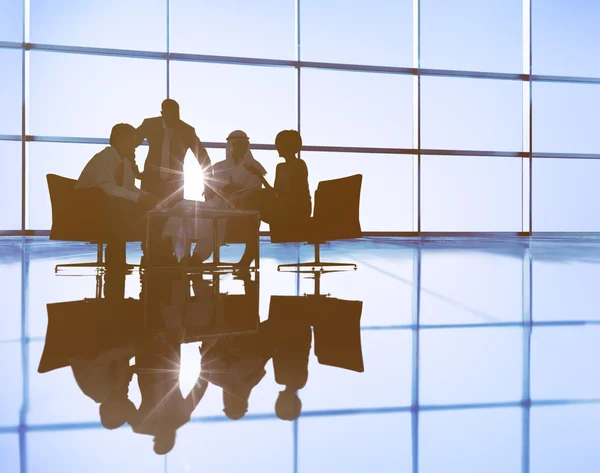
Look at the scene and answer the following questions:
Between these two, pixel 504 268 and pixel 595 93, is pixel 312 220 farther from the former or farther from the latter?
pixel 595 93

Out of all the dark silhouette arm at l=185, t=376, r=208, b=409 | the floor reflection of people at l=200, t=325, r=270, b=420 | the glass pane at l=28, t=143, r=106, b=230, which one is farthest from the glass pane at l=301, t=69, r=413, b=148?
the dark silhouette arm at l=185, t=376, r=208, b=409

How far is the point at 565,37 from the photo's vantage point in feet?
31.9

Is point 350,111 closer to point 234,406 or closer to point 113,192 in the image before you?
point 113,192

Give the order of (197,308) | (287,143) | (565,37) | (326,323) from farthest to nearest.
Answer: (565,37), (287,143), (197,308), (326,323)

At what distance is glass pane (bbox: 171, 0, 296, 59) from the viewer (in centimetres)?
841

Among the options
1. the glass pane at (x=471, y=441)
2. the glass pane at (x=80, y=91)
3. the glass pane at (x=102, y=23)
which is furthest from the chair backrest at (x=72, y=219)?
the glass pane at (x=102, y=23)

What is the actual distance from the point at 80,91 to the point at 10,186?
1.64 metres

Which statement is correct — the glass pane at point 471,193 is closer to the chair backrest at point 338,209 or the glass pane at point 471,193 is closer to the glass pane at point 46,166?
the glass pane at point 46,166

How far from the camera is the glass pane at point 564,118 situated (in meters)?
9.64

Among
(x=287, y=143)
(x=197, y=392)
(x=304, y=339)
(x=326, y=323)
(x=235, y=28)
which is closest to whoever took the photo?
(x=197, y=392)

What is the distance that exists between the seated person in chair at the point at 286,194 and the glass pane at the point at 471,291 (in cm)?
98

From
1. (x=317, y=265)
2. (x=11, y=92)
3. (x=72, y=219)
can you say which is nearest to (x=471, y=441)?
(x=317, y=265)

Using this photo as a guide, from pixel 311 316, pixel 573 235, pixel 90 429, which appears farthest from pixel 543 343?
pixel 573 235

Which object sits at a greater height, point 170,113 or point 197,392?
point 170,113
